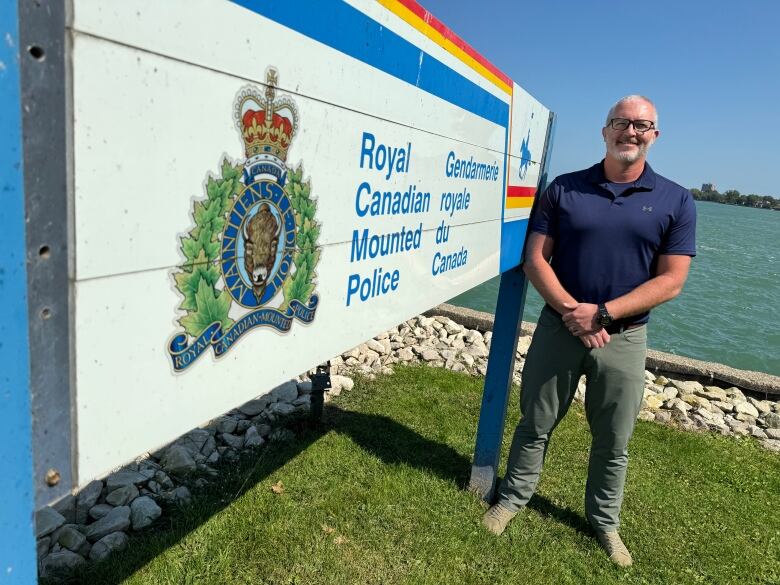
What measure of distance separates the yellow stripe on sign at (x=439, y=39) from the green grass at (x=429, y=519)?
2.50m

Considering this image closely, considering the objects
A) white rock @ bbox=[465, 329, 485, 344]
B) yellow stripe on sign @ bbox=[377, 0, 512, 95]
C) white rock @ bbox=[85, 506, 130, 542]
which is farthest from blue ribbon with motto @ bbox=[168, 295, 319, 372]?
white rock @ bbox=[465, 329, 485, 344]

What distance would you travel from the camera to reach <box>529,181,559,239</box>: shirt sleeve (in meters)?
3.30

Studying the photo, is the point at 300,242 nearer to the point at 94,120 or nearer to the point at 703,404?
the point at 94,120

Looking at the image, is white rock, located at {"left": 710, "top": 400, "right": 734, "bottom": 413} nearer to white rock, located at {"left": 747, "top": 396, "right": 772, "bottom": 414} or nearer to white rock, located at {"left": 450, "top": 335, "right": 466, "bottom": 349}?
white rock, located at {"left": 747, "top": 396, "right": 772, "bottom": 414}

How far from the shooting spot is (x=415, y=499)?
3824mm

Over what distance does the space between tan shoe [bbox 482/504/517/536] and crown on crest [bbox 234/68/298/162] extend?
9.42 ft

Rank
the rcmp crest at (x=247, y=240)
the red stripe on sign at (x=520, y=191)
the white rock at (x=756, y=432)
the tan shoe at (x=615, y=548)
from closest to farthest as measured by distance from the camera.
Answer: the rcmp crest at (x=247, y=240), the tan shoe at (x=615, y=548), the red stripe on sign at (x=520, y=191), the white rock at (x=756, y=432)

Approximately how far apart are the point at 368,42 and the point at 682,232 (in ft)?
6.74

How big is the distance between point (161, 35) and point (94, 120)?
22 cm

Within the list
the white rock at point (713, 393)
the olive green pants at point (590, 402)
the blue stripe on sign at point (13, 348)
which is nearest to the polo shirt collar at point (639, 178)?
the olive green pants at point (590, 402)

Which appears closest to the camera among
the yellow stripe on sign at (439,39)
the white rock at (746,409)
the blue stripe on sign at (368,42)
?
the blue stripe on sign at (368,42)

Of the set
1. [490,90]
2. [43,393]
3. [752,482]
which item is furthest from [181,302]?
[752,482]

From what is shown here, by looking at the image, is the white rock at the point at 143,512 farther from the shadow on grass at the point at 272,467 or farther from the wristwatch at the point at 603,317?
the wristwatch at the point at 603,317

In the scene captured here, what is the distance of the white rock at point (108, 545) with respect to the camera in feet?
9.99
